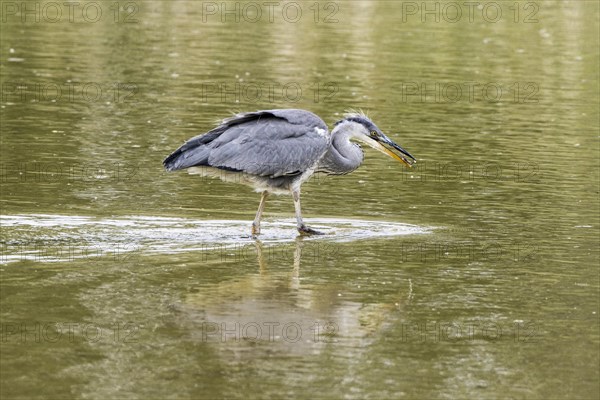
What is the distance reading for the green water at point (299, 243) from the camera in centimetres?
921

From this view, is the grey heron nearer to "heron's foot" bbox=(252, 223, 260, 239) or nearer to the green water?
"heron's foot" bbox=(252, 223, 260, 239)

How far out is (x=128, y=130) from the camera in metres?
20.1

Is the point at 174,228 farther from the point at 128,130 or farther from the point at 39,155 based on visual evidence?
the point at 128,130

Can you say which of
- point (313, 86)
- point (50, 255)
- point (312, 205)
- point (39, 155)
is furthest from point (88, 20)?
point (50, 255)

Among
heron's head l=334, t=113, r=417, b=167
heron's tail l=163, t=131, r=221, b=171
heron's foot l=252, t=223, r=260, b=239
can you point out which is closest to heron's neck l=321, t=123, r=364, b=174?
heron's head l=334, t=113, r=417, b=167

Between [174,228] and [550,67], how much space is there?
18.6m

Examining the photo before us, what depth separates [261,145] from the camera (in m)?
13.9

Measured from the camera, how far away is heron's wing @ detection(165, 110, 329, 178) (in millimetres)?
13688

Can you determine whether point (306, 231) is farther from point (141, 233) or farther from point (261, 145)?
point (141, 233)

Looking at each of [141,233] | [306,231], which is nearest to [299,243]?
[306,231]

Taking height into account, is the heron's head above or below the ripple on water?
above

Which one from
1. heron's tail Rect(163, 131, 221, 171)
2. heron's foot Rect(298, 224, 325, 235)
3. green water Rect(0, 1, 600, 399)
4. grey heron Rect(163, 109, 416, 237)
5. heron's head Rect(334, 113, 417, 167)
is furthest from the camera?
heron's head Rect(334, 113, 417, 167)

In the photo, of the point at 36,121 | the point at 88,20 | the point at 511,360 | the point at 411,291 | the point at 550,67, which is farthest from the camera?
the point at 88,20

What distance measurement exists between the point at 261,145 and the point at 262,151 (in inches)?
2.8
